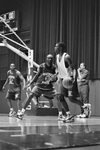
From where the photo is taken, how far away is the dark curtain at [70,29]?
46.7ft

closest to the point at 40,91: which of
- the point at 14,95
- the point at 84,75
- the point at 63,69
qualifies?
the point at 63,69

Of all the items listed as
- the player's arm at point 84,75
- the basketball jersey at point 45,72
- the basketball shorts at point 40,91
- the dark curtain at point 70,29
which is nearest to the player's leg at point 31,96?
the basketball shorts at point 40,91

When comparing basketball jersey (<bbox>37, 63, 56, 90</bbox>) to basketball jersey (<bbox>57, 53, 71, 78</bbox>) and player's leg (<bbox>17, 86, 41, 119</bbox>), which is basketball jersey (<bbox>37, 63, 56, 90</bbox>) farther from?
basketball jersey (<bbox>57, 53, 71, 78</bbox>)

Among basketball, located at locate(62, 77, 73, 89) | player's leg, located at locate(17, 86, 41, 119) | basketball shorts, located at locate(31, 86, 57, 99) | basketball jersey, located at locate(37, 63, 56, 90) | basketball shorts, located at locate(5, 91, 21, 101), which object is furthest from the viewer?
basketball shorts, located at locate(5, 91, 21, 101)

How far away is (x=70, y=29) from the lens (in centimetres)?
1509

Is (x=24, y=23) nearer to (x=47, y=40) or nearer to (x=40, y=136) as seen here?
(x=47, y=40)

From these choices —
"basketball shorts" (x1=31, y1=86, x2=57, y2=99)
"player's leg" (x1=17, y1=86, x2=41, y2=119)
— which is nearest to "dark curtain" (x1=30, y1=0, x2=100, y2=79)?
"basketball shorts" (x1=31, y1=86, x2=57, y2=99)

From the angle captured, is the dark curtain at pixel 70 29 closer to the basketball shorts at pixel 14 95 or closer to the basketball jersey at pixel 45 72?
the basketball shorts at pixel 14 95

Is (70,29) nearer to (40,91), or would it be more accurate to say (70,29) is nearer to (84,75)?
(84,75)

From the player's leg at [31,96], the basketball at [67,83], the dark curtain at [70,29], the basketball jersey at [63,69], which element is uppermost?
the dark curtain at [70,29]

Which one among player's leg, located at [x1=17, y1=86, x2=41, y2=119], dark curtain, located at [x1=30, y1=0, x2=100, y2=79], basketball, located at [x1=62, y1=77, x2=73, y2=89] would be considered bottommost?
player's leg, located at [x1=17, y1=86, x2=41, y2=119]

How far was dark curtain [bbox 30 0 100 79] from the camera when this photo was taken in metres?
14.2

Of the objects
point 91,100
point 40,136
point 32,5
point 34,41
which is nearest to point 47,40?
point 34,41

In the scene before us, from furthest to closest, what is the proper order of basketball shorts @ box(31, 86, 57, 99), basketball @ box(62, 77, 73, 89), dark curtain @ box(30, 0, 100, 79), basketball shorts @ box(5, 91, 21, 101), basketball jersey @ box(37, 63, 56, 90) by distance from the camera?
dark curtain @ box(30, 0, 100, 79), basketball shorts @ box(5, 91, 21, 101), basketball jersey @ box(37, 63, 56, 90), basketball shorts @ box(31, 86, 57, 99), basketball @ box(62, 77, 73, 89)
